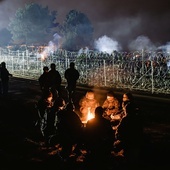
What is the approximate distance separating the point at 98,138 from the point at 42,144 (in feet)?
8.64

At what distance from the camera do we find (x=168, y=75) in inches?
734

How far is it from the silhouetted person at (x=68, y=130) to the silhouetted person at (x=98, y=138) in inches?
25.4

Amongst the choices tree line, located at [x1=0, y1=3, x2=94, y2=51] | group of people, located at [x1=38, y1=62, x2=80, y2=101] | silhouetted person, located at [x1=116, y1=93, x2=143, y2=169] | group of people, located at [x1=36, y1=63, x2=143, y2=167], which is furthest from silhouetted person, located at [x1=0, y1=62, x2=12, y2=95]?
tree line, located at [x1=0, y1=3, x2=94, y2=51]

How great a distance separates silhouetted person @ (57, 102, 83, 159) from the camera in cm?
690

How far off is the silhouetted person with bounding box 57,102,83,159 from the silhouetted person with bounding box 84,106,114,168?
2.11 feet

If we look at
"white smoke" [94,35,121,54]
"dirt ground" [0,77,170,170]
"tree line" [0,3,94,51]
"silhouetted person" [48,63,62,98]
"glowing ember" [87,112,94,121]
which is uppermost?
"tree line" [0,3,94,51]

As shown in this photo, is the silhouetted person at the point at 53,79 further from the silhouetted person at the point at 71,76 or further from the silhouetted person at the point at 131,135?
the silhouetted person at the point at 131,135

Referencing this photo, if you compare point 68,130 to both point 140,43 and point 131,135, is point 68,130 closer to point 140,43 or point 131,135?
point 131,135

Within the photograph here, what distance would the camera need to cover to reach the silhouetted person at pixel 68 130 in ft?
22.6

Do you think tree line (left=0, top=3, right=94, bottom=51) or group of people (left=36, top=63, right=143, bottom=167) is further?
tree line (left=0, top=3, right=94, bottom=51)

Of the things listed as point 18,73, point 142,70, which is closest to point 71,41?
point 18,73

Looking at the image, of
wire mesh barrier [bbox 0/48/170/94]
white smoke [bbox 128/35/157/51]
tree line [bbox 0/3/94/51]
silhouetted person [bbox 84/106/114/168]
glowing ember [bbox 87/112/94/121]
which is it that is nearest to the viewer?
silhouetted person [bbox 84/106/114/168]

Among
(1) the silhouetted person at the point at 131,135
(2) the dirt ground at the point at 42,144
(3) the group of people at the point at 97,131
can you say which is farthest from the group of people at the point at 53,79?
(1) the silhouetted person at the point at 131,135

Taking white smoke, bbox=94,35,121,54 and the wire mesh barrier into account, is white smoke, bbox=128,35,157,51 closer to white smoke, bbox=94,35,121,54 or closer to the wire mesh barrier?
white smoke, bbox=94,35,121,54
